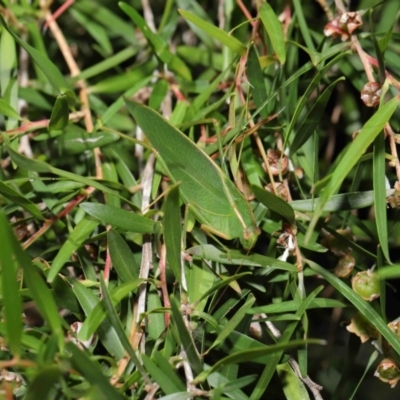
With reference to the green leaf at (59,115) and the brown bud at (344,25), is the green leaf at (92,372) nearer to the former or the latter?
the green leaf at (59,115)

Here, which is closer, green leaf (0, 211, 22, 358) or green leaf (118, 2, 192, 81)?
green leaf (0, 211, 22, 358)

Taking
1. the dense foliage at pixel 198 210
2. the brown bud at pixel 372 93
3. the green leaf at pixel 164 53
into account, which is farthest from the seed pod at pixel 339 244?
the green leaf at pixel 164 53

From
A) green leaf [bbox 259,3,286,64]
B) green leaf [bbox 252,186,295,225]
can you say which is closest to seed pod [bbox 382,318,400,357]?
green leaf [bbox 252,186,295,225]

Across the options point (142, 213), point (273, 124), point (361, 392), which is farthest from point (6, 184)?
point (361, 392)

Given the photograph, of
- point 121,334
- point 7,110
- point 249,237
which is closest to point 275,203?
point 249,237

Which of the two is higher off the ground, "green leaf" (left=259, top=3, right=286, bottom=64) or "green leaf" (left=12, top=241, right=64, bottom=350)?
"green leaf" (left=259, top=3, right=286, bottom=64)

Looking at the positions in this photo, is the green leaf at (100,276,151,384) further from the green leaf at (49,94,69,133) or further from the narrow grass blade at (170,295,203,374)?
the green leaf at (49,94,69,133)

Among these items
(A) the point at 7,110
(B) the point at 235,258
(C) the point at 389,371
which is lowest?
(C) the point at 389,371

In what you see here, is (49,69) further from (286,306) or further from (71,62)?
(286,306)
